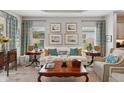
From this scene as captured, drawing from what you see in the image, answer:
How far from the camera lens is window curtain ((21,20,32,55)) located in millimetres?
7844

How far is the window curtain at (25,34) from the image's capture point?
7.84m

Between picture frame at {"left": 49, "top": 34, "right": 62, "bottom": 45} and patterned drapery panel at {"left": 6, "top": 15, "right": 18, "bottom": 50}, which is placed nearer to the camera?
patterned drapery panel at {"left": 6, "top": 15, "right": 18, "bottom": 50}

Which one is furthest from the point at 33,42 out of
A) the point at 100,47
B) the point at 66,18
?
the point at 100,47

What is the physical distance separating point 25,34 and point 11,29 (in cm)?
129

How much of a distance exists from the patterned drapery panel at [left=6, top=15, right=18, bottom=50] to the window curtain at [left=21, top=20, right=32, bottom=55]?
707mm

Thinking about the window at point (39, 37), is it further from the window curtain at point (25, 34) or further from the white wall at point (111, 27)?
the white wall at point (111, 27)

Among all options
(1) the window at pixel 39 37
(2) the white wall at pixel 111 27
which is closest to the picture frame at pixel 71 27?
(1) the window at pixel 39 37

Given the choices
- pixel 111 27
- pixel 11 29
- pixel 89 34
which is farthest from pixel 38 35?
pixel 111 27

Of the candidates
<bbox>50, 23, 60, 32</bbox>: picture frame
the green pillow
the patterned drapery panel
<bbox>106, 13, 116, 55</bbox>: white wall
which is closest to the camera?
the patterned drapery panel

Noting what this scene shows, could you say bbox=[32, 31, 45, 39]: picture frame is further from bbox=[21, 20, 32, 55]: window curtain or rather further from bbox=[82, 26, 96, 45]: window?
bbox=[82, 26, 96, 45]: window

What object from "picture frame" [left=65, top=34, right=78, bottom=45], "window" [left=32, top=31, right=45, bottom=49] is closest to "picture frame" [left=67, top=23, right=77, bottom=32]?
"picture frame" [left=65, top=34, right=78, bottom=45]

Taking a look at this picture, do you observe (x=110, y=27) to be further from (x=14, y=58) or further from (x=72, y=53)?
(x=14, y=58)

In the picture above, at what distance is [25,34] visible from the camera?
7875mm

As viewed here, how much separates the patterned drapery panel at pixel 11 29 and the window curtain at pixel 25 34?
71 centimetres
